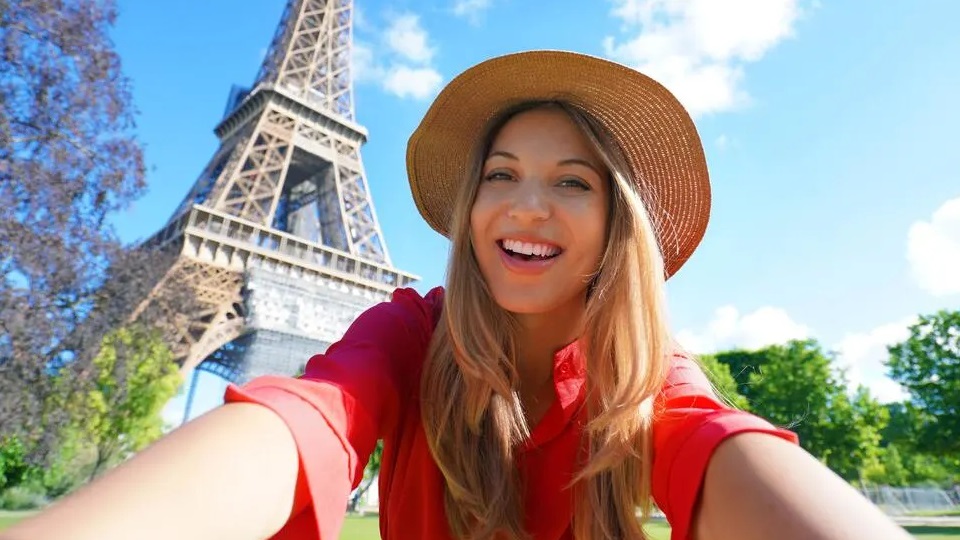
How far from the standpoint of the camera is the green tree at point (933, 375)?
17.7m

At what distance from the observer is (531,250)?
1679 mm

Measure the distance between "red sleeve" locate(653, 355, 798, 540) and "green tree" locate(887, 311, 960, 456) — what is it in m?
21.9

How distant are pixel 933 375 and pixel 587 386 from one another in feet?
75.9

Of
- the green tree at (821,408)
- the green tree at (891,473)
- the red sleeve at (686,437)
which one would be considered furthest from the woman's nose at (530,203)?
the green tree at (891,473)

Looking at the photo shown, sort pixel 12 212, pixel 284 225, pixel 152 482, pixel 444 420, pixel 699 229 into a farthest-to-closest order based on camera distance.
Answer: pixel 284 225
pixel 12 212
pixel 699 229
pixel 444 420
pixel 152 482

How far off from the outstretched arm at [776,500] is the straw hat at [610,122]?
3.88 ft

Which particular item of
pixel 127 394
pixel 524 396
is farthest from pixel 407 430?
pixel 127 394

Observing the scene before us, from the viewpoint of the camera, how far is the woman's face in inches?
65.5

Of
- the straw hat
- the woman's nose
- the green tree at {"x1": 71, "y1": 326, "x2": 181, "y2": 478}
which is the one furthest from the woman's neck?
the green tree at {"x1": 71, "y1": 326, "x2": 181, "y2": 478}

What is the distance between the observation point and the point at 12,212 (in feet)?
25.9

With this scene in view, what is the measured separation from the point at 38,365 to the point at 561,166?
10.0 m

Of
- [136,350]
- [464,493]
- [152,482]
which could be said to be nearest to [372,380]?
[464,493]

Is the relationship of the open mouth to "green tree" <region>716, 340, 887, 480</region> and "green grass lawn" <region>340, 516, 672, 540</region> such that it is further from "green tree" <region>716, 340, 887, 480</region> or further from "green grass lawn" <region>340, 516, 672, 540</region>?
"green tree" <region>716, 340, 887, 480</region>

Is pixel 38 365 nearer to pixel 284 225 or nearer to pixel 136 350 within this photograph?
pixel 136 350
